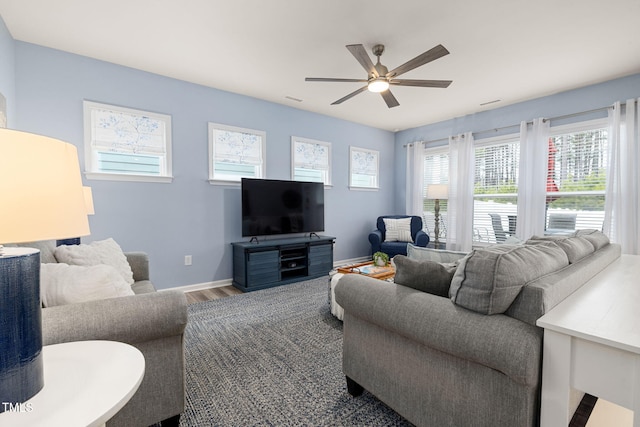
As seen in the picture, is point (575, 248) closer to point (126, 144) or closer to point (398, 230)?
point (398, 230)

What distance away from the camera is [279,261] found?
4.00 meters

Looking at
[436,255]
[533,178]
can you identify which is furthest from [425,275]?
[533,178]

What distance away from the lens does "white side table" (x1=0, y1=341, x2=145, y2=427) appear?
679 mm

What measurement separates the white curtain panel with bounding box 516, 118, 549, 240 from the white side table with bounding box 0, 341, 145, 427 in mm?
5002

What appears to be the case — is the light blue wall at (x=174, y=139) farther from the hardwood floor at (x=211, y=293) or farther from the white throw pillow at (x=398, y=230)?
the white throw pillow at (x=398, y=230)

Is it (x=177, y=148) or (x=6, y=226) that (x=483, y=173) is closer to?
(x=177, y=148)

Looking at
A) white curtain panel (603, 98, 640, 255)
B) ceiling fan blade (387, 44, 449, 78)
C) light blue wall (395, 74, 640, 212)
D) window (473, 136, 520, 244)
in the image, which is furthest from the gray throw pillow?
light blue wall (395, 74, 640, 212)

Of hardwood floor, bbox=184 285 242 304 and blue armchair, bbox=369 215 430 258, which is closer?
hardwood floor, bbox=184 285 242 304

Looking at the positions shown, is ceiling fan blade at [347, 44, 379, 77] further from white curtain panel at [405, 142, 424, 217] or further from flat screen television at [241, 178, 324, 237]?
white curtain panel at [405, 142, 424, 217]

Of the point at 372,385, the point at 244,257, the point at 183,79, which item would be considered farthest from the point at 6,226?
the point at 183,79

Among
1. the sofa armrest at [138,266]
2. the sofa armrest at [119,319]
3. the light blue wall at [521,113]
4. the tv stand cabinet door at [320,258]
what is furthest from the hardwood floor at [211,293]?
the light blue wall at [521,113]

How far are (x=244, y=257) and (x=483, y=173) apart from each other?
4.11 m

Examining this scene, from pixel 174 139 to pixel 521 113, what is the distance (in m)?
4.99

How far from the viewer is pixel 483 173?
4953mm
